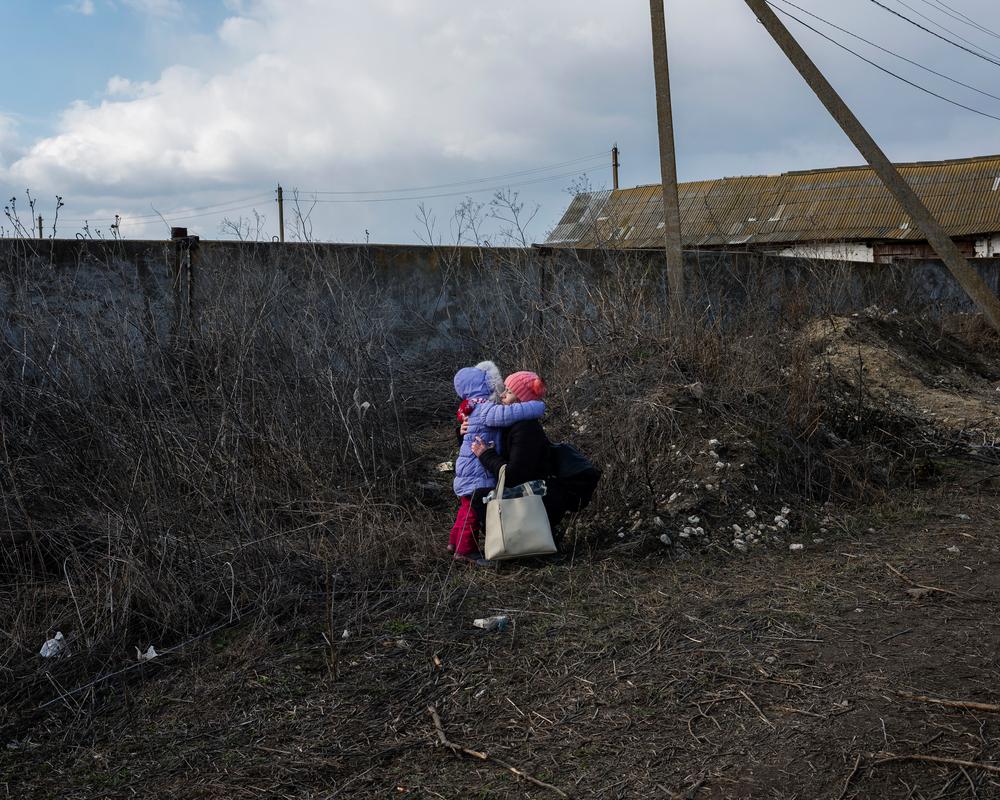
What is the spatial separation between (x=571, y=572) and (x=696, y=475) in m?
1.50

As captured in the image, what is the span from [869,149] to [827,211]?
18071 mm

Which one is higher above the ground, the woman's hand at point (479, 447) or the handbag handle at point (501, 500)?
the woman's hand at point (479, 447)

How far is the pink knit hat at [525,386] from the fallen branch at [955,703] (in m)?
2.35

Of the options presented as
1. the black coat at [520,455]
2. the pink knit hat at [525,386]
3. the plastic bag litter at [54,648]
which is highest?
the pink knit hat at [525,386]

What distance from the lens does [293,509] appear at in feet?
18.8

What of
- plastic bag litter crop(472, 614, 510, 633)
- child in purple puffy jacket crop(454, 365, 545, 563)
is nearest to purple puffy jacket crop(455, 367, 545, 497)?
child in purple puffy jacket crop(454, 365, 545, 563)

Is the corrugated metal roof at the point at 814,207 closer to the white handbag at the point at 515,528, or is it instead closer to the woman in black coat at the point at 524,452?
the woman in black coat at the point at 524,452

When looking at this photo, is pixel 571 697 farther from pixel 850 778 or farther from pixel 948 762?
pixel 948 762

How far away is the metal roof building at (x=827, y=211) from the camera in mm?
26359

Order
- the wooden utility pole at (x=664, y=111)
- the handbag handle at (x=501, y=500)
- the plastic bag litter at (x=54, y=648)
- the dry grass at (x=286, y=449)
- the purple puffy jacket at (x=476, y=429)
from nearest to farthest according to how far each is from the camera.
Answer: the plastic bag litter at (x=54, y=648), the dry grass at (x=286, y=449), the handbag handle at (x=501, y=500), the purple puffy jacket at (x=476, y=429), the wooden utility pole at (x=664, y=111)

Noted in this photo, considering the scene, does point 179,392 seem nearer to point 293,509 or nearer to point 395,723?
point 293,509

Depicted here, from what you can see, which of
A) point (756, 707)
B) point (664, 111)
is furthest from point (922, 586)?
point (664, 111)

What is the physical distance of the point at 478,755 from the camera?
3182 mm

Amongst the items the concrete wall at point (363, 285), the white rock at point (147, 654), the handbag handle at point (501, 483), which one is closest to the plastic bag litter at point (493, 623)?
the handbag handle at point (501, 483)
